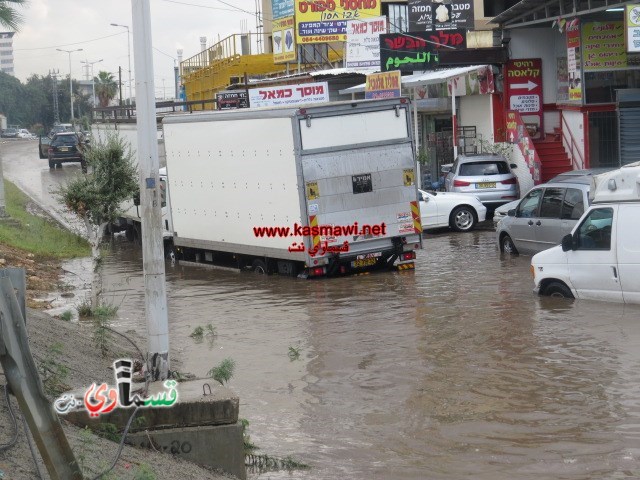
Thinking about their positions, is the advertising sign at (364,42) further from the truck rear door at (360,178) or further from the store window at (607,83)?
the truck rear door at (360,178)

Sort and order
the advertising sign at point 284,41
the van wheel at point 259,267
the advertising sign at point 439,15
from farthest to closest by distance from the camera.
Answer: the advertising sign at point 284,41 < the advertising sign at point 439,15 < the van wheel at point 259,267

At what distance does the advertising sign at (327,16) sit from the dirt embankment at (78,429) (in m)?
28.8

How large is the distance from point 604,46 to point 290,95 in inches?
357

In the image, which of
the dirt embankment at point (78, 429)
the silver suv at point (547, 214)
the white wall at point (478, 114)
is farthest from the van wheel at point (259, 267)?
the white wall at point (478, 114)

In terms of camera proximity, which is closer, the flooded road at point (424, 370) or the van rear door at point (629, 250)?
the flooded road at point (424, 370)

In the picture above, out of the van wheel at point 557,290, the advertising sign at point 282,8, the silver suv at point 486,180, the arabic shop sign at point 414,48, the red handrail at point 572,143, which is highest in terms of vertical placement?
the advertising sign at point 282,8

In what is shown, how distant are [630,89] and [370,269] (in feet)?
41.5

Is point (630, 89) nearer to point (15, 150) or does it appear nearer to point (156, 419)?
point (156, 419)

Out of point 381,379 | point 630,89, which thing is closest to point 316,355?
point 381,379

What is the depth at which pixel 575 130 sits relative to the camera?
105ft

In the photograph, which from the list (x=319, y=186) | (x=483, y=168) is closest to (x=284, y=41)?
(x=483, y=168)

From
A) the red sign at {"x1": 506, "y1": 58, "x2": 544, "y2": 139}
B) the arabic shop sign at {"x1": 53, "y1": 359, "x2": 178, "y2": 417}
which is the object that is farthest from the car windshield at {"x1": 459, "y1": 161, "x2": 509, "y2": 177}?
the arabic shop sign at {"x1": 53, "y1": 359, "x2": 178, "y2": 417}

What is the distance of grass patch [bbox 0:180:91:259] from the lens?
82.6 ft

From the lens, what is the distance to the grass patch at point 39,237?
992 inches
